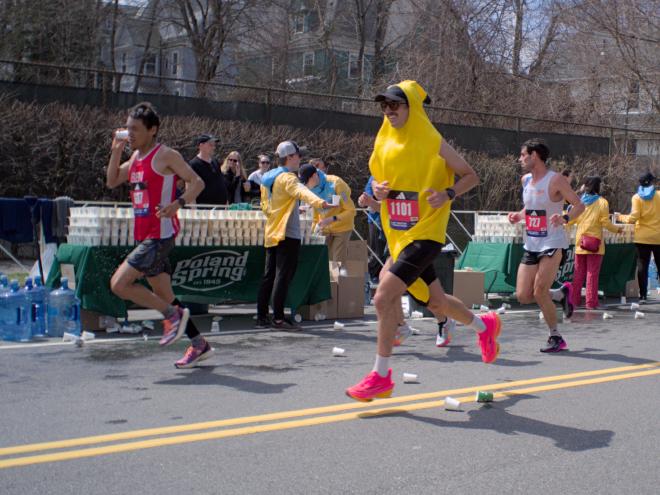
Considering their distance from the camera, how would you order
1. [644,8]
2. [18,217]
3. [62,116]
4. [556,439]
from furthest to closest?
[644,8] → [62,116] → [18,217] → [556,439]

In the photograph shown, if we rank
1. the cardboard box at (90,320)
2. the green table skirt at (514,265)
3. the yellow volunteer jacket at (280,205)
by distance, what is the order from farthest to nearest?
the green table skirt at (514,265), the yellow volunteer jacket at (280,205), the cardboard box at (90,320)

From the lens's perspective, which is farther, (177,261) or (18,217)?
(18,217)

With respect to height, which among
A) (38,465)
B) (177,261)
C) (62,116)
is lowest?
(38,465)

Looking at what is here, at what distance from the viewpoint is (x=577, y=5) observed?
28.4 meters

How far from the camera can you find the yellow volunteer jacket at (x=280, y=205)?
10.2 meters

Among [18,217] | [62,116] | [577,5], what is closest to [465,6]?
[577,5]

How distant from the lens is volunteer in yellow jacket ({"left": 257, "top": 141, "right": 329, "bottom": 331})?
10422 millimetres

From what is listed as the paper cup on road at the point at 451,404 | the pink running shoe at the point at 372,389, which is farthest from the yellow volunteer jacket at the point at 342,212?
the pink running shoe at the point at 372,389

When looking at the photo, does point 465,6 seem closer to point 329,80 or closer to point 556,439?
point 329,80

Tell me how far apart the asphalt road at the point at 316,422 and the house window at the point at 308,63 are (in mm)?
27288

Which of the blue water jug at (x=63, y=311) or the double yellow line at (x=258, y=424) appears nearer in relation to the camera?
the double yellow line at (x=258, y=424)

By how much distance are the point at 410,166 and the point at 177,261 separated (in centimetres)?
460

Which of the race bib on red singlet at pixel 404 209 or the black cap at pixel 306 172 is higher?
the black cap at pixel 306 172

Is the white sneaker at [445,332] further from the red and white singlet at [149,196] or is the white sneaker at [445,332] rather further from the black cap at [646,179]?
the black cap at [646,179]
